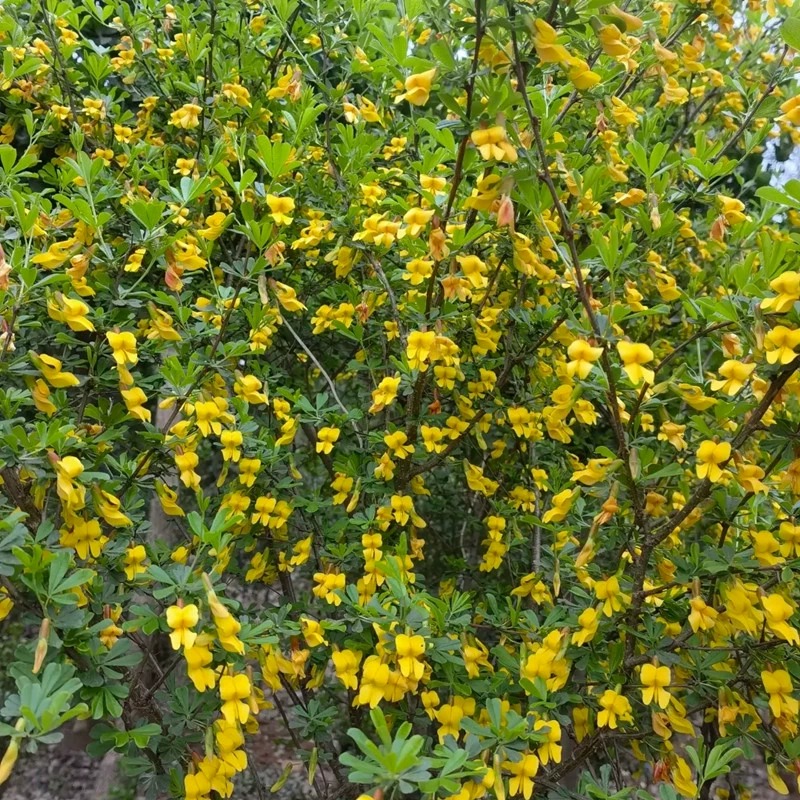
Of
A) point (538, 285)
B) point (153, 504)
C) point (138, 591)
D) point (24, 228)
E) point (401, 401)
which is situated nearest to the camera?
point (24, 228)

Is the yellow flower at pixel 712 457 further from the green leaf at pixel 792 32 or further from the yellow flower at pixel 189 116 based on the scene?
the yellow flower at pixel 189 116

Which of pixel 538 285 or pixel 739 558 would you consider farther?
pixel 538 285

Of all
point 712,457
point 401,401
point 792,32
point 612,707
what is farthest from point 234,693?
point 792,32

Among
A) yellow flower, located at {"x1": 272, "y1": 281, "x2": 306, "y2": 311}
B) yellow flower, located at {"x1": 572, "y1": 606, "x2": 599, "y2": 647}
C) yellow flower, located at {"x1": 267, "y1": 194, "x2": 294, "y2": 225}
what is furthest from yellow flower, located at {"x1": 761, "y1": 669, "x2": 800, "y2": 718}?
yellow flower, located at {"x1": 267, "y1": 194, "x2": 294, "y2": 225}

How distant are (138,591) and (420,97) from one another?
138 centimetres

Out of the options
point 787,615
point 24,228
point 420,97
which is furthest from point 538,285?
point 24,228

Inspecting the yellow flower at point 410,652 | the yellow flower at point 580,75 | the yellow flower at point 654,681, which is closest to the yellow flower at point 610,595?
the yellow flower at point 654,681

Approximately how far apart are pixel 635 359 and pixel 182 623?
101 centimetres

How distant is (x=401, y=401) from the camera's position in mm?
2645

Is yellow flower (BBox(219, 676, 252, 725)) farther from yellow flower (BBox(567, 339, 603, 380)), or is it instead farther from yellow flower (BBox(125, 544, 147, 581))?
yellow flower (BBox(567, 339, 603, 380))

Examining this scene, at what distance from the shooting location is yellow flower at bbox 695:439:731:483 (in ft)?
4.69

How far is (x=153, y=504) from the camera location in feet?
11.9

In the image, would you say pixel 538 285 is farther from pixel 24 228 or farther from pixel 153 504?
pixel 153 504

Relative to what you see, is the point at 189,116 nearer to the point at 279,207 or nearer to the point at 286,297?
the point at 279,207
